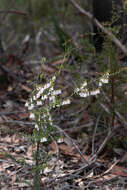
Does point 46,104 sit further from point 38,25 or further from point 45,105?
point 38,25

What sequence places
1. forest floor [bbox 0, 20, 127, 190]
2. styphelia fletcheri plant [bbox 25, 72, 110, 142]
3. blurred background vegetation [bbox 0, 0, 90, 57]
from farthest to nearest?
blurred background vegetation [bbox 0, 0, 90, 57] → forest floor [bbox 0, 20, 127, 190] → styphelia fletcheri plant [bbox 25, 72, 110, 142]

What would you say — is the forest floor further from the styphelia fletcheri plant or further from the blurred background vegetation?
the blurred background vegetation

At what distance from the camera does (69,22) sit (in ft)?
17.3

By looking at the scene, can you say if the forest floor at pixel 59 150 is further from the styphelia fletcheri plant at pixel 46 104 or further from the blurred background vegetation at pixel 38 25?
the blurred background vegetation at pixel 38 25

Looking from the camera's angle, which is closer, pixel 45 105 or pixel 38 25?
pixel 45 105

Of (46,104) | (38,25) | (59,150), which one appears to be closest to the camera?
(46,104)

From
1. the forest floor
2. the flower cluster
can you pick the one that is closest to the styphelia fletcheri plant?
the flower cluster

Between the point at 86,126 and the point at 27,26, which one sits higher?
the point at 27,26

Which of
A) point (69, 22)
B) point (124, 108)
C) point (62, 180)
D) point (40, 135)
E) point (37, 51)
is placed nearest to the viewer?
point (40, 135)

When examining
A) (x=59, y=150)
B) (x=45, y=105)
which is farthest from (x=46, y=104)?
(x=59, y=150)

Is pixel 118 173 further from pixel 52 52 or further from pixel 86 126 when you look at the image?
pixel 52 52

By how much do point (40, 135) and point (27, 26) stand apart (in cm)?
416

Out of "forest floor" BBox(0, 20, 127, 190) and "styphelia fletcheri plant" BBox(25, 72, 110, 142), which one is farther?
"forest floor" BBox(0, 20, 127, 190)

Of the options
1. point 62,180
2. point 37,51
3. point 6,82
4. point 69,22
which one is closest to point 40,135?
point 62,180
